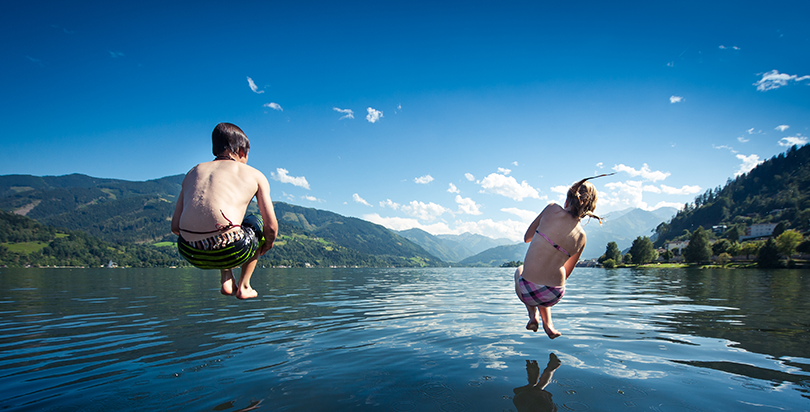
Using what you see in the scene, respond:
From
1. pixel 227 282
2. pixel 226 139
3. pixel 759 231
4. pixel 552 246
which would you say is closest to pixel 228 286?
pixel 227 282

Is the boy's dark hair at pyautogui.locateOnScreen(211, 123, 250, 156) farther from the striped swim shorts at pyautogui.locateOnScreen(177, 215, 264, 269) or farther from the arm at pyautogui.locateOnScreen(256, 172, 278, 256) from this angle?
the striped swim shorts at pyautogui.locateOnScreen(177, 215, 264, 269)

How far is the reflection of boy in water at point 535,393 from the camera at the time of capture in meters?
4.65

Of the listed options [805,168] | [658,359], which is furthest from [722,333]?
[805,168]

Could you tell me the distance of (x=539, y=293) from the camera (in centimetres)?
556

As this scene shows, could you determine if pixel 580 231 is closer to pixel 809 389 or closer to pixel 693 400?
pixel 693 400

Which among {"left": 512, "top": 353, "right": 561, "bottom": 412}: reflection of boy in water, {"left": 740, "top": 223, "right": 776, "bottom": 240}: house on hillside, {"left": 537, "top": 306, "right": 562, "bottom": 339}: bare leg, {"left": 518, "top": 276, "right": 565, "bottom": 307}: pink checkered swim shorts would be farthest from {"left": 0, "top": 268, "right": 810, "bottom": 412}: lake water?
{"left": 740, "top": 223, "right": 776, "bottom": 240}: house on hillside

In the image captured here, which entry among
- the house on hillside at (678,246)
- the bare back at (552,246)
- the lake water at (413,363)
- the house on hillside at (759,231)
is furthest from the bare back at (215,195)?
the house on hillside at (759,231)

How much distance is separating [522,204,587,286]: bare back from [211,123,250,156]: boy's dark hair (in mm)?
4504

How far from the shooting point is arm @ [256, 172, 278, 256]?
3.95m

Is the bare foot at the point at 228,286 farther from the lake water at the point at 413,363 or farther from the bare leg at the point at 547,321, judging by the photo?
the bare leg at the point at 547,321

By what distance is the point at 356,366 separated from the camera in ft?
21.6

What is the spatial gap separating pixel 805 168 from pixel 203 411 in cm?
30416

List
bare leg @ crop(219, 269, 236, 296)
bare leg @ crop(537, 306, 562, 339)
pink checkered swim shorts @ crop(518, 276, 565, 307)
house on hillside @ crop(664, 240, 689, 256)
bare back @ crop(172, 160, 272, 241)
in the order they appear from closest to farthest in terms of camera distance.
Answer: bare back @ crop(172, 160, 272, 241)
bare leg @ crop(219, 269, 236, 296)
pink checkered swim shorts @ crop(518, 276, 565, 307)
bare leg @ crop(537, 306, 562, 339)
house on hillside @ crop(664, 240, 689, 256)

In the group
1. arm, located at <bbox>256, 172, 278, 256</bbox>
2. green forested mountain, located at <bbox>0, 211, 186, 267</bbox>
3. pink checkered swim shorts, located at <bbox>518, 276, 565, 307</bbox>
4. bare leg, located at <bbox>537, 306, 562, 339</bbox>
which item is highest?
arm, located at <bbox>256, 172, 278, 256</bbox>
